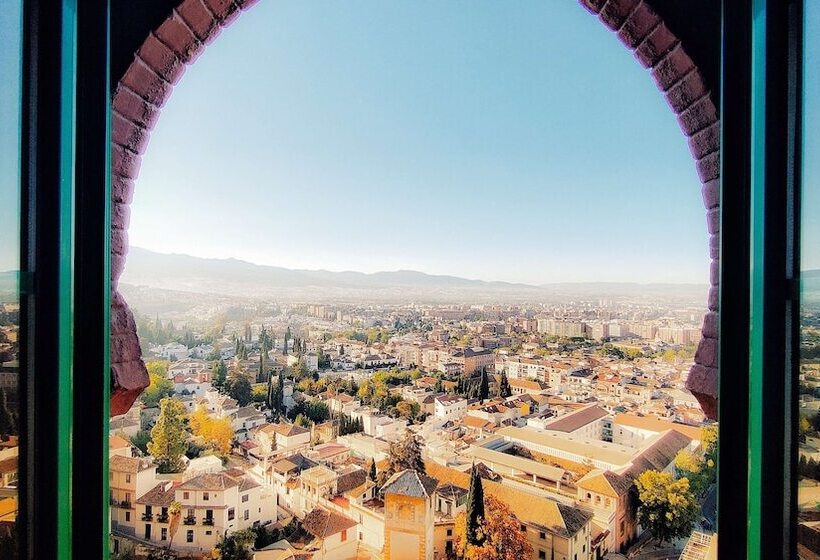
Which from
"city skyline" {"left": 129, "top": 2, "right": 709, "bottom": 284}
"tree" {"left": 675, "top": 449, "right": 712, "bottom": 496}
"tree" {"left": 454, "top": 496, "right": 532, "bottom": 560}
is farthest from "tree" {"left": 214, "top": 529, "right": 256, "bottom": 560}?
"tree" {"left": 675, "top": 449, "right": 712, "bottom": 496}

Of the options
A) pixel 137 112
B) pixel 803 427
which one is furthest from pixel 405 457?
pixel 137 112

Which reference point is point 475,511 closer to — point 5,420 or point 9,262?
point 5,420

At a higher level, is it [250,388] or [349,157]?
[349,157]

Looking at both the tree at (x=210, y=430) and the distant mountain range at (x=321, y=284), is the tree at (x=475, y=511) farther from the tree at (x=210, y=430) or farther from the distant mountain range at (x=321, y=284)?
the tree at (x=210, y=430)

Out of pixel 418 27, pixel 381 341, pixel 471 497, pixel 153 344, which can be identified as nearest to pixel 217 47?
pixel 418 27

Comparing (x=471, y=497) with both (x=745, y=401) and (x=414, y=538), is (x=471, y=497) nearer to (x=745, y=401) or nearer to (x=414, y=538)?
(x=414, y=538)

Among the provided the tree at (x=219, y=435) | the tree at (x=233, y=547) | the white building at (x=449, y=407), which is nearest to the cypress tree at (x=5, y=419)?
the tree at (x=219, y=435)
